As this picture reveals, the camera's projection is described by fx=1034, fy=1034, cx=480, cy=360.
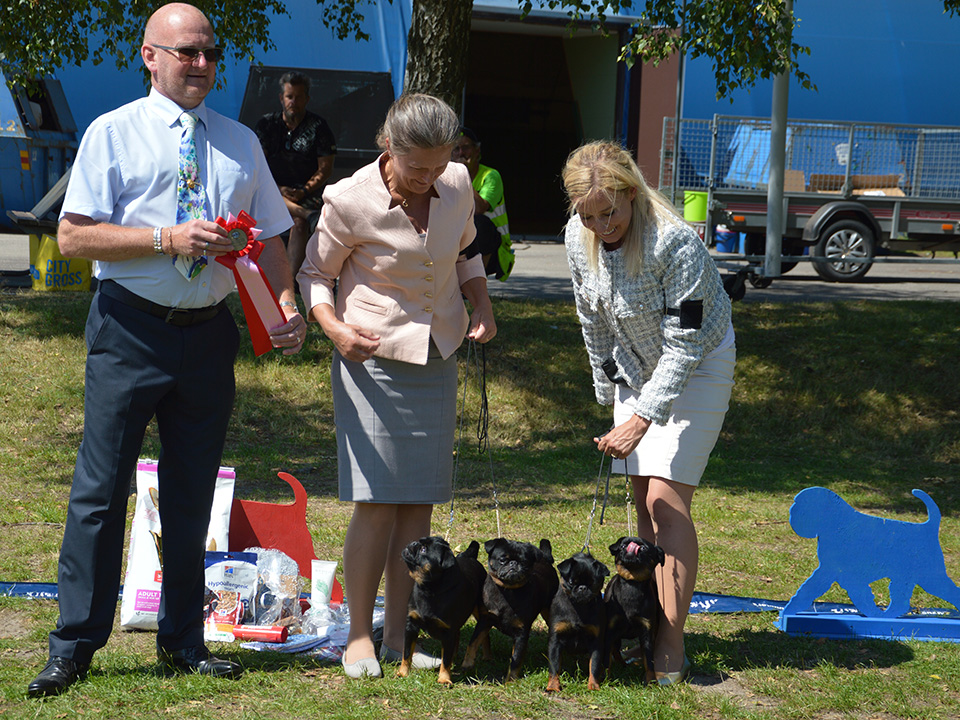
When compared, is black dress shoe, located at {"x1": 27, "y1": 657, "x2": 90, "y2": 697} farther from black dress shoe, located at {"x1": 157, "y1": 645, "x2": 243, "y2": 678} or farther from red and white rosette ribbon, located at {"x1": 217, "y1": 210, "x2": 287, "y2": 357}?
red and white rosette ribbon, located at {"x1": 217, "y1": 210, "x2": 287, "y2": 357}

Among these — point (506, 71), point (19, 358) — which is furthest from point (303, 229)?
point (506, 71)

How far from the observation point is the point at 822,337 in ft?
28.6

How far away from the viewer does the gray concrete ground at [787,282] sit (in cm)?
1136

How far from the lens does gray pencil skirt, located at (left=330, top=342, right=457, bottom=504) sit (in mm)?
3299

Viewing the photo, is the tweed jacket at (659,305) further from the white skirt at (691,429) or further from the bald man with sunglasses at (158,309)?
the bald man with sunglasses at (158,309)

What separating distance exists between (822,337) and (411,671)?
6.29 m

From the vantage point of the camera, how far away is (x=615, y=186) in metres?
3.13

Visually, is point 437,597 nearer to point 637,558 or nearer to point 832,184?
point 637,558

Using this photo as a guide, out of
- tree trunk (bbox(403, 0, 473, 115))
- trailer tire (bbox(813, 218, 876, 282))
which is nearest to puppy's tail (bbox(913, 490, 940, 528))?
tree trunk (bbox(403, 0, 473, 115))

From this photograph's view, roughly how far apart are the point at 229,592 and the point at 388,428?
952 mm

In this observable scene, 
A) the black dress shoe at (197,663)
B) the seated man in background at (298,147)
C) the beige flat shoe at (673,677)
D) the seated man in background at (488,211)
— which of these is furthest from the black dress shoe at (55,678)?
the seated man in background at (298,147)

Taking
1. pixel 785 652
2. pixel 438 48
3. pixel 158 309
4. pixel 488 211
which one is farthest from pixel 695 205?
pixel 158 309

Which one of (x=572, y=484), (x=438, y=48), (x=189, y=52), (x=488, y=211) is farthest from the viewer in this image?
(x=438, y=48)

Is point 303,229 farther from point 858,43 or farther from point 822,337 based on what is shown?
point 858,43
